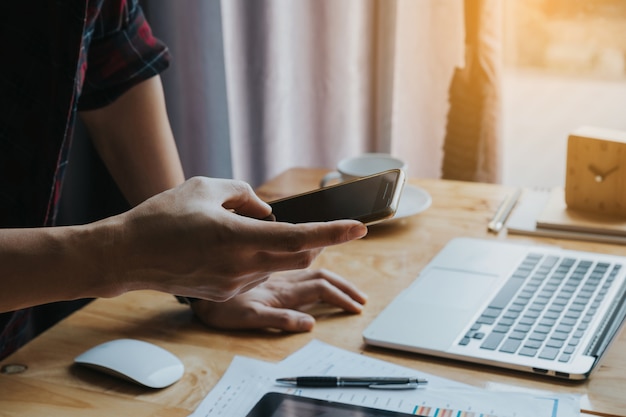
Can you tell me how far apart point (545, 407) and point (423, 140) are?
1331 mm

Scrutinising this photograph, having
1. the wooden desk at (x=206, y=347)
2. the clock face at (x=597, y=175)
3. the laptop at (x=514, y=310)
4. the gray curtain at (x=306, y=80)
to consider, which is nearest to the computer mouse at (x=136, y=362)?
the wooden desk at (x=206, y=347)

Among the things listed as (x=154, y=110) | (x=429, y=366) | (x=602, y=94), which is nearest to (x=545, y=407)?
(x=429, y=366)

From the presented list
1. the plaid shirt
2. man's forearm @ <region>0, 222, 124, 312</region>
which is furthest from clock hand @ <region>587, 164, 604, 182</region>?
man's forearm @ <region>0, 222, 124, 312</region>

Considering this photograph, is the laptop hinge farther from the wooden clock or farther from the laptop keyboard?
the wooden clock

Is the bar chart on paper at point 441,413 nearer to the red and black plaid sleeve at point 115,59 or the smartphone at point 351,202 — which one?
the smartphone at point 351,202

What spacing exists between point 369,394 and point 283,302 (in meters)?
0.25

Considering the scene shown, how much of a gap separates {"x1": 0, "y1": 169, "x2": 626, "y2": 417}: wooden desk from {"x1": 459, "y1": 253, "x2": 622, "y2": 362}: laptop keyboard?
4cm

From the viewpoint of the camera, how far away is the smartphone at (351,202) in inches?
32.1

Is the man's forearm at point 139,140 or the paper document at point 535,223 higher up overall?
the man's forearm at point 139,140

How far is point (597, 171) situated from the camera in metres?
1.30

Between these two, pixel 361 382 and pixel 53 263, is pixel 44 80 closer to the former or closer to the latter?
pixel 53 263

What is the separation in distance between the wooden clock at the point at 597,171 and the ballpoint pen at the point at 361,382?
61 centimetres

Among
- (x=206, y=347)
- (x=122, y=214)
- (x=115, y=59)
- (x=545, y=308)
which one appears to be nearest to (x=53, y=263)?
(x=122, y=214)

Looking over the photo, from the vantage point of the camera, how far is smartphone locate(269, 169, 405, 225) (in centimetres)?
81
